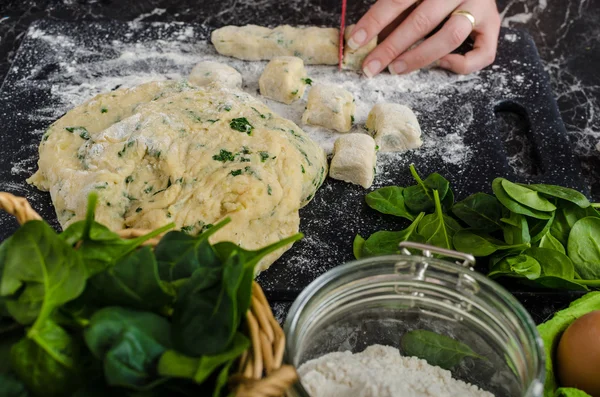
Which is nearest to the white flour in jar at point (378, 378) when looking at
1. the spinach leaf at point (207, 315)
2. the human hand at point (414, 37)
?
the spinach leaf at point (207, 315)

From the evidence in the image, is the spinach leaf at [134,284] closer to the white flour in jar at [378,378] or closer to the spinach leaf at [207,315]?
the spinach leaf at [207,315]

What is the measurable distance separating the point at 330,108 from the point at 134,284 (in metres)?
1.20

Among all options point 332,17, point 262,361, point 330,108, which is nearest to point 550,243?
point 330,108

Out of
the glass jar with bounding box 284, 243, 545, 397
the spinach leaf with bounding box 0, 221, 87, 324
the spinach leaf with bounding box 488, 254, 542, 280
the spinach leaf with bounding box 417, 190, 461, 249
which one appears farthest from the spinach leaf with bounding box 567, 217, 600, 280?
the spinach leaf with bounding box 0, 221, 87, 324

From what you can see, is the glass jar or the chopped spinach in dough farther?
the chopped spinach in dough

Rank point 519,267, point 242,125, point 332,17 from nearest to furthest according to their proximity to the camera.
Answer: point 519,267
point 242,125
point 332,17

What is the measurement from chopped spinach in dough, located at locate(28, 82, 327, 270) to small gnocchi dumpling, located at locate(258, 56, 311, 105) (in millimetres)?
240

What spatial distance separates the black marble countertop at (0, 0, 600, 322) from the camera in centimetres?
259

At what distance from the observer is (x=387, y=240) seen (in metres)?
1.76

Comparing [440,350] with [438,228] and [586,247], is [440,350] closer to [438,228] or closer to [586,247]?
[438,228]

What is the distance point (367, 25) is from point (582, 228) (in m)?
1.04

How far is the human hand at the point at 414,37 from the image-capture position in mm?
2293

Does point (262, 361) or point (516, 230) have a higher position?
point (262, 361)

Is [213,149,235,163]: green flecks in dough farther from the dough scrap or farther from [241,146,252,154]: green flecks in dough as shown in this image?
the dough scrap
